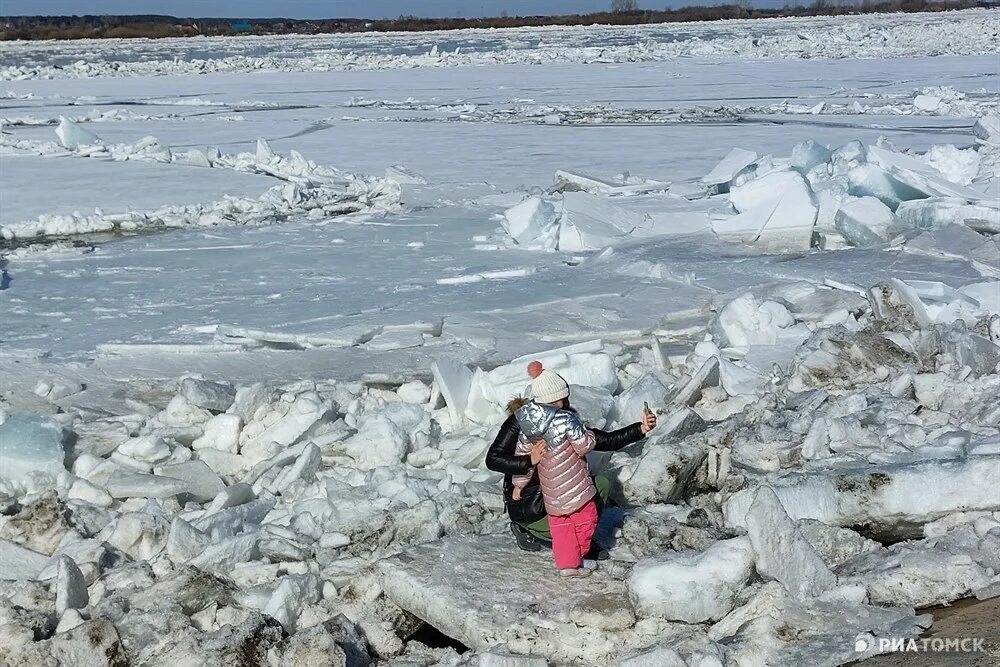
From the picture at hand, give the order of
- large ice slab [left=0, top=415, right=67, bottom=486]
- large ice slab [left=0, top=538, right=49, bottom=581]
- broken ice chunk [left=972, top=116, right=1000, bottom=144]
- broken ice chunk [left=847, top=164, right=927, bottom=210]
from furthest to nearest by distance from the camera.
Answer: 1. broken ice chunk [left=972, top=116, right=1000, bottom=144]
2. broken ice chunk [left=847, top=164, right=927, bottom=210]
3. large ice slab [left=0, top=415, right=67, bottom=486]
4. large ice slab [left=0, top=538, right=49, bottom=581]

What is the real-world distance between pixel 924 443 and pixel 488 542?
1.65 metres

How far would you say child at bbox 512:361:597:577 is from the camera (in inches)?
121

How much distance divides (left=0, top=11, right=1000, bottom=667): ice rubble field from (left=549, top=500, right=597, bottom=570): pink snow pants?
87 millimetres

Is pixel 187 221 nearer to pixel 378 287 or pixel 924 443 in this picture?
pixel 378 287

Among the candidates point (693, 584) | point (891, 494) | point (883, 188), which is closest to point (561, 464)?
point (693, 584)

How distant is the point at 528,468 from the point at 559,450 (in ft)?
0.36

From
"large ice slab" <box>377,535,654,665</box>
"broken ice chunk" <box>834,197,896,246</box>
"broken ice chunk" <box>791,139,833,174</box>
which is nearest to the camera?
"large ice slab" <box>377,535,654,665</box>

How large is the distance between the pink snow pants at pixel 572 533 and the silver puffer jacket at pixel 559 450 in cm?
2

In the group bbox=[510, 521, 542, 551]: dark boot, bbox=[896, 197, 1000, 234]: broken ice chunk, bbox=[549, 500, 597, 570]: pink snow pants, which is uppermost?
bbox=[896, 197, 1000, 234]: broken ice chunk

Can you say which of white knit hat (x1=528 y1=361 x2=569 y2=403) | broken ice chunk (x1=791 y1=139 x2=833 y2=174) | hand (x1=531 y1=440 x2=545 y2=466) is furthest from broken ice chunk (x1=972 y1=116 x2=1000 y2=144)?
hand (x1=531 y1=440 x2=545 y2=466)

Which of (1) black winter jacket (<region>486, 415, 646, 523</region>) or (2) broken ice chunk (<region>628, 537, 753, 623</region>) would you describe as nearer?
(2) broken ice chunk (<region>628, 537, 753, 623</region>)

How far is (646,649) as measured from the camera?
276 centimetres

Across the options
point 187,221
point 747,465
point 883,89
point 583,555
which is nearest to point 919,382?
point 747,465

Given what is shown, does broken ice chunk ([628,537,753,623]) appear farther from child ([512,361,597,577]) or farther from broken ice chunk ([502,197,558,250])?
broken ice chunk ([502,197,558,250])
